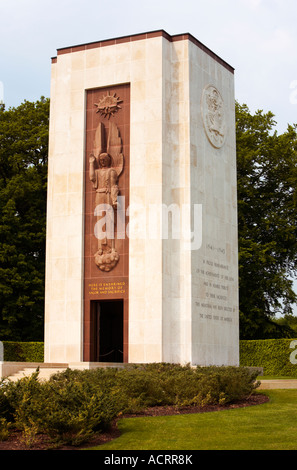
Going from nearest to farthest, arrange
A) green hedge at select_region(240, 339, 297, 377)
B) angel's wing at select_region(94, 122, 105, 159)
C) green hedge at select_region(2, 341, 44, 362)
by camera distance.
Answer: angel's wing at select_region(94, 122, 105, 159)
green hedge at select_region(240, 339, 297, 377)
green hedge at select_region(2, 341, 44, 362)

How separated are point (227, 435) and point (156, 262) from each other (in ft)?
44.7

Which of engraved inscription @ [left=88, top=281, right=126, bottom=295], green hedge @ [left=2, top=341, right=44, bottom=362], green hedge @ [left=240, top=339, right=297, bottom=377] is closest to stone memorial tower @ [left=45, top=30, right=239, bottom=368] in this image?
engraved inscription @ [left=88, top=281, right=126, bottom=295]

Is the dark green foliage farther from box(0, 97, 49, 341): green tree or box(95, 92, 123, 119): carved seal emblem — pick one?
box(0, 97, 49, 341): green tree

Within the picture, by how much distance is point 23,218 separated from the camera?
39.7m

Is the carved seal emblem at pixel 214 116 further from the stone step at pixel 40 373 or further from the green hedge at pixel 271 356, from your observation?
the green hedge at pixel 271 356

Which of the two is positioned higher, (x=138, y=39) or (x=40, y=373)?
(x=138, y=39)

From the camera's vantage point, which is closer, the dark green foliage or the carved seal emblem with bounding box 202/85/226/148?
the dark green foliage

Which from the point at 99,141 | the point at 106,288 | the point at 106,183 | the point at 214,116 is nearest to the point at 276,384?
the point at 106,288

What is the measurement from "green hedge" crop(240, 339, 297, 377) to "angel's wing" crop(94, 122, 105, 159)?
1394cm

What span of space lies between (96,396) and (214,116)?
60.0 ft

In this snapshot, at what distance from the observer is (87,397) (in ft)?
41.4

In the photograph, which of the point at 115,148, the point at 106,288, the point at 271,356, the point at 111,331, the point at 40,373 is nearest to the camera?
the point at 40,373

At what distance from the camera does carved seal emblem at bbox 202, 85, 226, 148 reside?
2830 centimetres

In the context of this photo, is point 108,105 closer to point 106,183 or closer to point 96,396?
point 106,183
